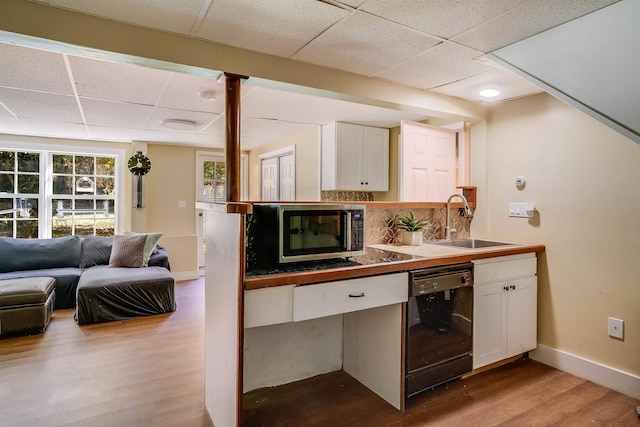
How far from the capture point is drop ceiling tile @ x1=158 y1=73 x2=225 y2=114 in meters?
2.61

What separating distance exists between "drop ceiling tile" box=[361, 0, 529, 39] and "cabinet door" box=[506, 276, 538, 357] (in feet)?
5.81

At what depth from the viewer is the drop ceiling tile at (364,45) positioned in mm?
1790

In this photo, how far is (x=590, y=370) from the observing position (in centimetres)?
241

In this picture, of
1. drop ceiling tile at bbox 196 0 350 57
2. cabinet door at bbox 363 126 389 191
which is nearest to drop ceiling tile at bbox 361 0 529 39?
drop ceiling tile at bbox 196 0 350 57

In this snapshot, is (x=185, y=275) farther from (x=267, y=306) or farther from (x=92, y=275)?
(x=267, y=306)

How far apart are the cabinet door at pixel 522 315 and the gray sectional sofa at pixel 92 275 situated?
337cm

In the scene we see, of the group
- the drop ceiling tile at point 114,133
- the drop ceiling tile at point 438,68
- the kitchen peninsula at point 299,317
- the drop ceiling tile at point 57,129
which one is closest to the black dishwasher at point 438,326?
the kitchen peninsula at point 299,317

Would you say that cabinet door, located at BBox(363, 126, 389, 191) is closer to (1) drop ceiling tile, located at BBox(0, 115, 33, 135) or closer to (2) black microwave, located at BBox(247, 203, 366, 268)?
(2) black microwave, located at BBox(247, 203, 366, 268)

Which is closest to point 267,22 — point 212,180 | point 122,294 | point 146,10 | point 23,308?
point 146,10

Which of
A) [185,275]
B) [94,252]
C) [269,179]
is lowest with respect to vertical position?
[185,275]

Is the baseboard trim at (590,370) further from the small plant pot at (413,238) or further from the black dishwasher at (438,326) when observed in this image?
→ the small plant pot at (413,238)

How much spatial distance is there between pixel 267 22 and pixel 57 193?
4874 millimetres

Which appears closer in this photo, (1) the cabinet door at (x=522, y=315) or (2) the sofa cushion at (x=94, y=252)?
(1) the cabinet door at (x=522, y=315)

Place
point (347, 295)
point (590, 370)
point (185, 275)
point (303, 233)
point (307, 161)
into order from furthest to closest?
1. point (185, 275)
2. point (307, 161)
3. point (590, 370)
4. point (303, 233)
5. point (347, 295)
